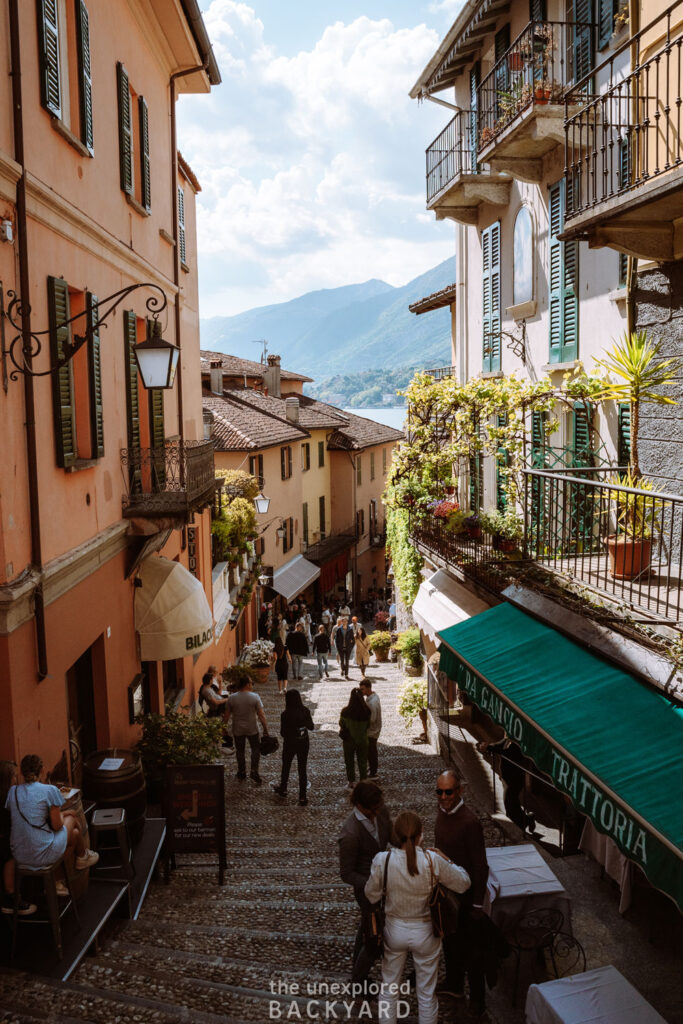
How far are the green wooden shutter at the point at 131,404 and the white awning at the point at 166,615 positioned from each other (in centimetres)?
127

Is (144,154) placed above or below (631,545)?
above

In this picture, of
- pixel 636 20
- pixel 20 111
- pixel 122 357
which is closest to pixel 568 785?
pixel 20 111

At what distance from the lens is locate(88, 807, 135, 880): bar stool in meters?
7.07

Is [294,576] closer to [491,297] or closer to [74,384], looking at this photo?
[491,297]

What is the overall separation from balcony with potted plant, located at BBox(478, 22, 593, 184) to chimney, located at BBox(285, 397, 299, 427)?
2780 centimetres

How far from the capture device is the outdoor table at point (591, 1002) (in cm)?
489

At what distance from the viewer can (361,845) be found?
600 centimetres

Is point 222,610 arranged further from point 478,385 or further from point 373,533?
point 373,533

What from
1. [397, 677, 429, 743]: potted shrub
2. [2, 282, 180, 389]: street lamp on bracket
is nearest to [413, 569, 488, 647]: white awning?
[397, 677, 429, 743]: potted shrub

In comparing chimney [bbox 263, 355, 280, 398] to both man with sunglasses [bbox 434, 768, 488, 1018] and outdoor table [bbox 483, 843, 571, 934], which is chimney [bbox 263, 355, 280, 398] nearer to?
outdoor table [bbox 483, 843, 571, 934]

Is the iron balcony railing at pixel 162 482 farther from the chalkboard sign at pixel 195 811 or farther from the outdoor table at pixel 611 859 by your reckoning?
the outdoor table at pixel 611 859

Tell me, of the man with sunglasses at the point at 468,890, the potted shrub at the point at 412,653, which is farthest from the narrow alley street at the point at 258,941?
the potted shrub at the point at 412,653

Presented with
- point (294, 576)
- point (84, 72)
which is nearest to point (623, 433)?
point (84, 72)

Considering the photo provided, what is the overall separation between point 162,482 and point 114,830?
5.37 metres
